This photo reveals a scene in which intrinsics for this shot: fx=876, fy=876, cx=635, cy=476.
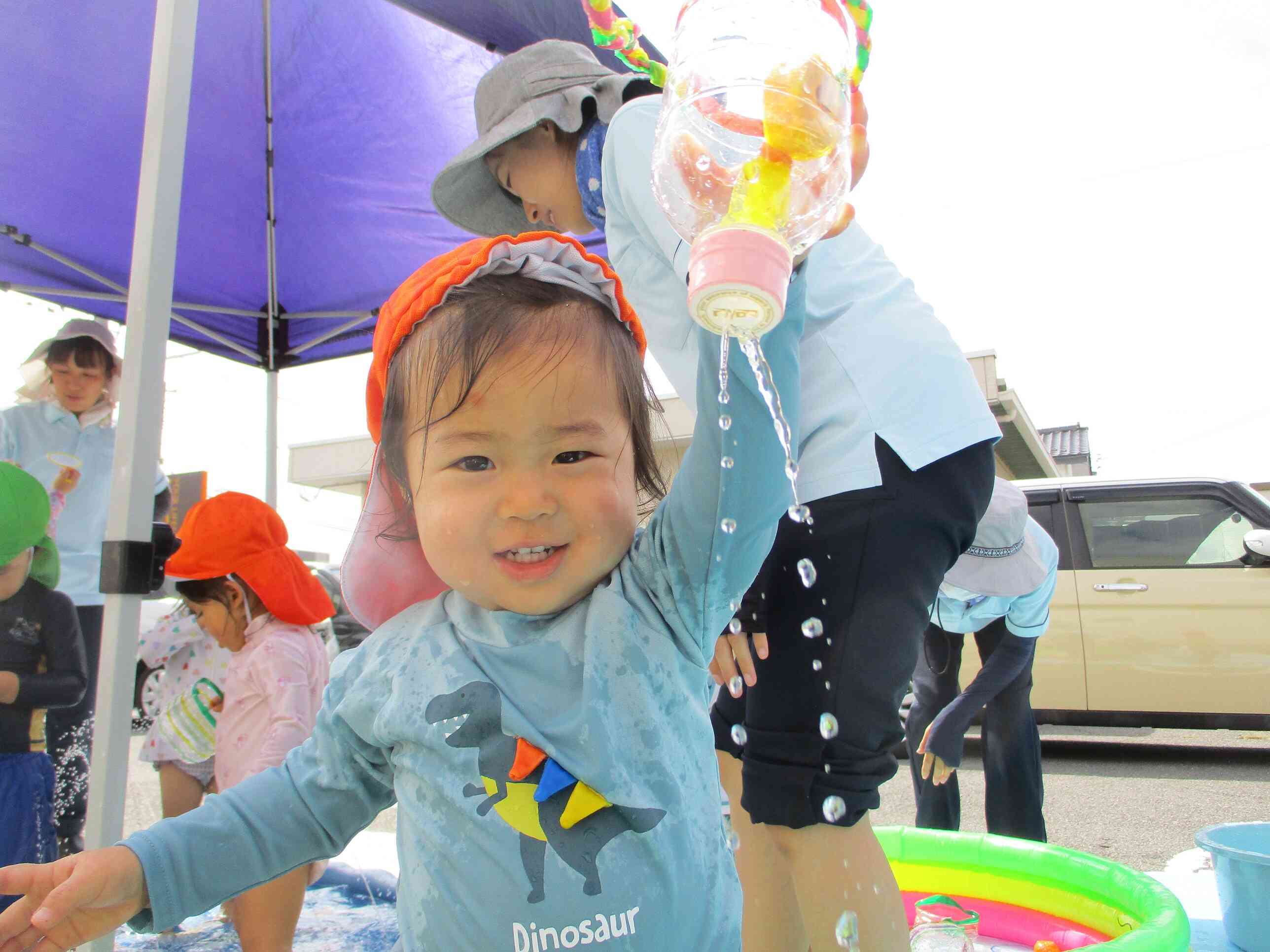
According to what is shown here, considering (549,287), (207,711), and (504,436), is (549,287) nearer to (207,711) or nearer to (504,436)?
(504,436)

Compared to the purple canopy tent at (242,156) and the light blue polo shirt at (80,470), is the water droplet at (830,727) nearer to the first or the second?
the purple canopy tent at (242,156)

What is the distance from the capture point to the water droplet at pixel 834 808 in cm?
126

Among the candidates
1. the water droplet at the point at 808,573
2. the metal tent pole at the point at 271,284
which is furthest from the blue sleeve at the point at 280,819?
the metal tent pole at the point at 271,284

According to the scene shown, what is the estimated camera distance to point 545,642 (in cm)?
104

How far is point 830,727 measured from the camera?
126 cm

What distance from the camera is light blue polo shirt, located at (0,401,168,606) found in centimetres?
280

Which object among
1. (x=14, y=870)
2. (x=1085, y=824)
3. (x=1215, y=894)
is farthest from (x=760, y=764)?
(x=1085, y=824)

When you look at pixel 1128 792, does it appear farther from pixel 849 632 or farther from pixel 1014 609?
pixel 849 632

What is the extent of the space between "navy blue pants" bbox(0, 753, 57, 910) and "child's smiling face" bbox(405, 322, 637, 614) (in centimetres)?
216

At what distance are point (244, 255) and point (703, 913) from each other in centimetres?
352

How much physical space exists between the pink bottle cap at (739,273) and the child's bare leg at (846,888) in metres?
0.92

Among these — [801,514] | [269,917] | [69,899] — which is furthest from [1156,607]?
[69,899]

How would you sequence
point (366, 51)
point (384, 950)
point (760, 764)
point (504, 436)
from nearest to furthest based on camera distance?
point (504, 436) → point (760, 764) → point (384, 950) → point (366, 51)

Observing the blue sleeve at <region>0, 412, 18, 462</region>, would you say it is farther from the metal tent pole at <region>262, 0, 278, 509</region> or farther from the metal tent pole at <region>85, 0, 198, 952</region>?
the metal tent pole at <region>85, 0, 198, 952</region>
